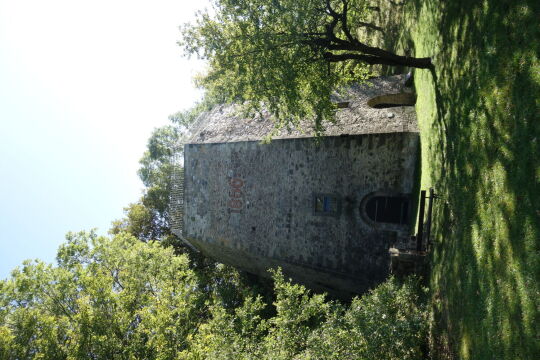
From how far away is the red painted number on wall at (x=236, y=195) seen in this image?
12938 millimetres

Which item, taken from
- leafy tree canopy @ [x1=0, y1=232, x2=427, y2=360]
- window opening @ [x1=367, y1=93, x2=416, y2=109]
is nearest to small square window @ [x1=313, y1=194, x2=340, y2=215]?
leafy tree canopy @ [x1=0, y1=232, x2=427, y2=360]

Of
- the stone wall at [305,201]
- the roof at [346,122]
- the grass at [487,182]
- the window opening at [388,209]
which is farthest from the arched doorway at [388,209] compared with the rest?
the roof at [346,122]

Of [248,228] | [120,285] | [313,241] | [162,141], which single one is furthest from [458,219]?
[162,141]

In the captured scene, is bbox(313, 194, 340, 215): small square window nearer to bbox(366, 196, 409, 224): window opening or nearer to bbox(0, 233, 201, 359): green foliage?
bbox(366, 196, 409, 224): window opening

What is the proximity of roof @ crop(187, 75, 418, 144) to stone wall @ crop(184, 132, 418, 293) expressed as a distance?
27 centimetres

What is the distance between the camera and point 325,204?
1112 cm

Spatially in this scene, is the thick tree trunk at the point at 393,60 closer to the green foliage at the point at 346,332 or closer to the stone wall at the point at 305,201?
the stone wall at the point at 305,201

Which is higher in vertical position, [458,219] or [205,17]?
[205,17]

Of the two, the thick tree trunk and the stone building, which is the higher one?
the thick tree trunk

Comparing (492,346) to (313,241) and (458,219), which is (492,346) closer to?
(458,219)

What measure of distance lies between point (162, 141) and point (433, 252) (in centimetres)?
2411

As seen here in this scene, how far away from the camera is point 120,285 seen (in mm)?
11961

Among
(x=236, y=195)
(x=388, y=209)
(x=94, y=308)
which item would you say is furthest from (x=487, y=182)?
(x=94, y=308)

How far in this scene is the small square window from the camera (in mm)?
10907
